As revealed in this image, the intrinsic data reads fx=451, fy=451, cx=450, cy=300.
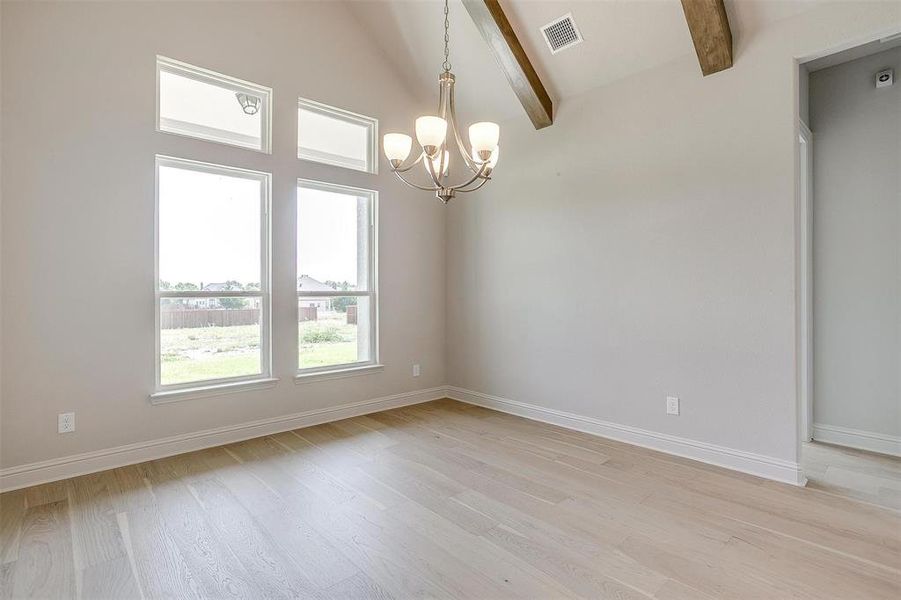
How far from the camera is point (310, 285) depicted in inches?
163

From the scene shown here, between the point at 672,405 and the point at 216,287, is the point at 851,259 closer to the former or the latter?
the point at 672,405

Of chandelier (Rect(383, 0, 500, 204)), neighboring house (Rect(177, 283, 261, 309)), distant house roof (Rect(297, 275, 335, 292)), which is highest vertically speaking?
chandelier (Rect(383, 0, 500, 204))

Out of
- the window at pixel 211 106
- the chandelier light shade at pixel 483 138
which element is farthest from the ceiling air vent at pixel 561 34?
the window at pixel 211 106

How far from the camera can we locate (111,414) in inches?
120

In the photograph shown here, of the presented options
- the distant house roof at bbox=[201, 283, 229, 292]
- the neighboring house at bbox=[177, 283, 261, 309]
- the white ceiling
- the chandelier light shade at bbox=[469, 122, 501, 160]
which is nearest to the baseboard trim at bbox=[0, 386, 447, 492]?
the neighboring house at bbox=[177, 283, 261, 309]

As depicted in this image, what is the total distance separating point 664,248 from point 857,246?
154cm

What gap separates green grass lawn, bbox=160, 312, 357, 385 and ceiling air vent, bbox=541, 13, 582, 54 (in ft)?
9.79

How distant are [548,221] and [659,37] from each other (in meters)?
1.58

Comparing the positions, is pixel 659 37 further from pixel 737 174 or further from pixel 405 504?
pixel 405 504

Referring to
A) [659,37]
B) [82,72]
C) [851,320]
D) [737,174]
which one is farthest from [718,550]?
[82,72]

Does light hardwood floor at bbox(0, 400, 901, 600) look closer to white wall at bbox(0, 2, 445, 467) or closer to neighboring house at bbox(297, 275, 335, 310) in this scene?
white wall at bbox(0, 2, 445, 467)

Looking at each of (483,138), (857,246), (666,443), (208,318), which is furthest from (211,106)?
(857,246)

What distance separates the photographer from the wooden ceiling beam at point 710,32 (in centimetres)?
280

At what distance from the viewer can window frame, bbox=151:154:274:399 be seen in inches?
128
